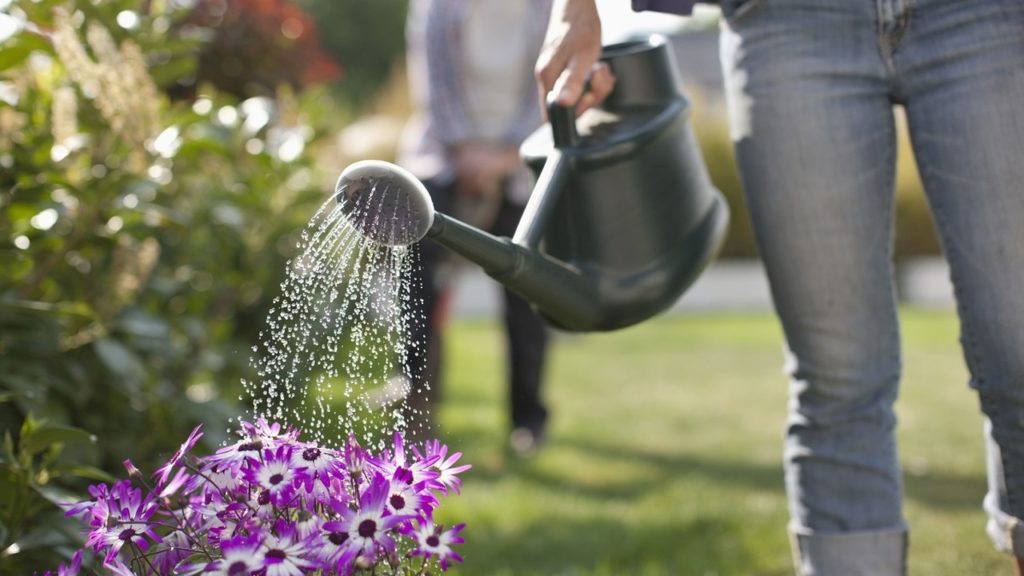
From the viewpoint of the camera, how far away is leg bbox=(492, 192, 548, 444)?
368cm

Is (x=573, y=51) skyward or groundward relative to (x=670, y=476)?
skyward

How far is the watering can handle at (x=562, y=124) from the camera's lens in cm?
158

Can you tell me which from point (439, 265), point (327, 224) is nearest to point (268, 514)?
point (327, 224)

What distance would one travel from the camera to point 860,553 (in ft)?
5.27

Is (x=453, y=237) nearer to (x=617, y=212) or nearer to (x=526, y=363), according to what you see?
(x=617, y=212)

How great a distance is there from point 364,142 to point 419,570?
34.1ft

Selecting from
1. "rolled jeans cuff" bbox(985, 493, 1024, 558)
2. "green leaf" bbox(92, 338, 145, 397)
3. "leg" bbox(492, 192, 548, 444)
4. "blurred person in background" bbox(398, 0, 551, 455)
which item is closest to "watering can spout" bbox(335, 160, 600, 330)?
"rolled jeans cuff" bbox(985, 493, 1024, 558)

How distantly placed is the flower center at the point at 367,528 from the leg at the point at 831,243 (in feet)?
2.59

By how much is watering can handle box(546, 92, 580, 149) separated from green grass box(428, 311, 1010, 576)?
96 centimetres

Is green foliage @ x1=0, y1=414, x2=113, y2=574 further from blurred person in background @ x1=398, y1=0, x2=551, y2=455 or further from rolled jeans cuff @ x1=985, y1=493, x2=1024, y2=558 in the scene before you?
blurred person in background @ x1=398, y1=0, x2=551, y2=455

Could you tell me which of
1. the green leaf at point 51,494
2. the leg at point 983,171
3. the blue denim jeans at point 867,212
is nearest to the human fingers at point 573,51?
the blue denim jeans at point 867,212

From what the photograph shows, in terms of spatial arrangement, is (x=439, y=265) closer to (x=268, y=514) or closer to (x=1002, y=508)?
(x=1002, y=508)

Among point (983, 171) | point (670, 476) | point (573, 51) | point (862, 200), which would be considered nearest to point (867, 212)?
point (862, 200)

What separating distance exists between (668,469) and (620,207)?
1958 mm
